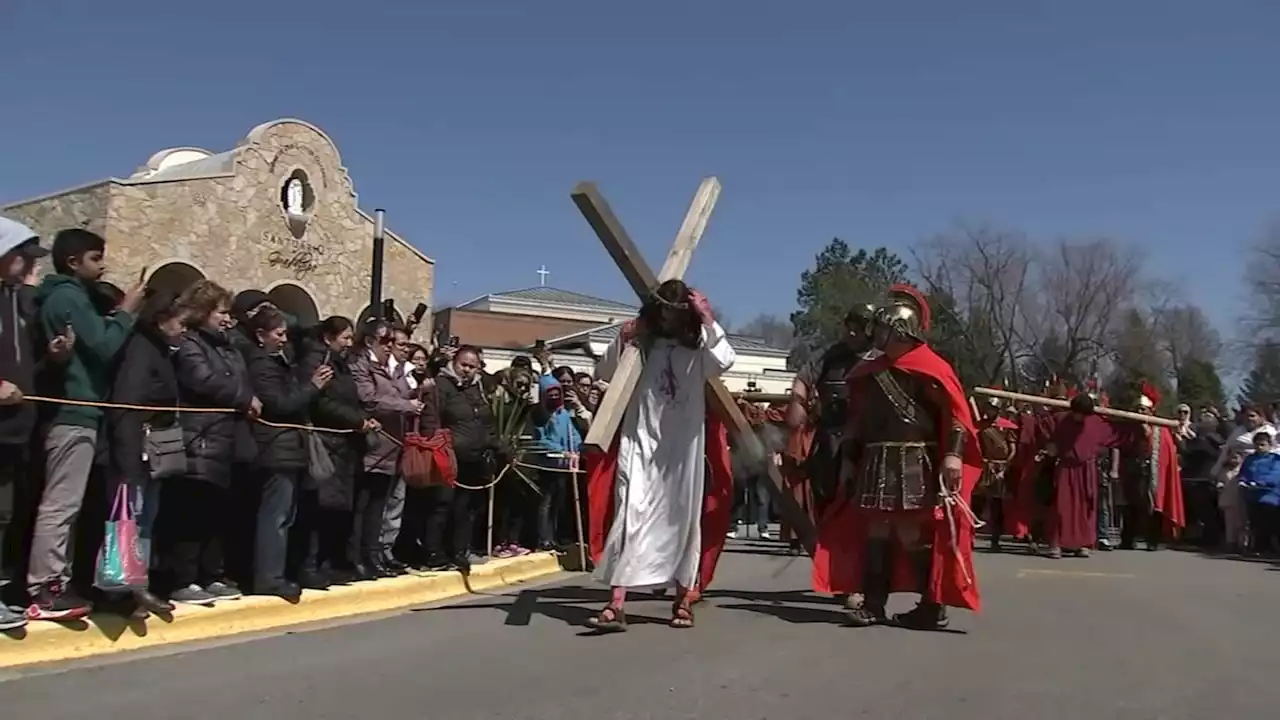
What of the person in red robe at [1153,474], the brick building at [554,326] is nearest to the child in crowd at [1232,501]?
the person in red robe at [1153,474]

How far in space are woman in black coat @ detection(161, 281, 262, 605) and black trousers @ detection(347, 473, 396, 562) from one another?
1463 millimetres

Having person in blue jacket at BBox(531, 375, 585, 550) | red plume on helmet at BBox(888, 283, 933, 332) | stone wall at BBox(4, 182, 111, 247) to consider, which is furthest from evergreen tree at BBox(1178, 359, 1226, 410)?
red plume on helmet at BBox(888, 283, 933, 332)

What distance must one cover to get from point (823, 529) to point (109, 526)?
4544 millimetres

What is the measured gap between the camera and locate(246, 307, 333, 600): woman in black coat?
26.1ft

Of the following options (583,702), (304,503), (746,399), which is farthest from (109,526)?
(746,399)

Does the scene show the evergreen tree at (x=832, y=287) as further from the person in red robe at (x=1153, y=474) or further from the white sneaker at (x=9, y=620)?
the white sneaker at (x=9, y=620)

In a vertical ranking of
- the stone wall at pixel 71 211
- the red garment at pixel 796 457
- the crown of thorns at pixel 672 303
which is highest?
the stone wall at pixel 71 211

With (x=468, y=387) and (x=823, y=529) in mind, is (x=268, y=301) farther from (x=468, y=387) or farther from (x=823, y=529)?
(x=823, y=529)

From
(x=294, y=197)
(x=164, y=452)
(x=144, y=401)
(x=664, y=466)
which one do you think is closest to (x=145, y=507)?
(x=164, y=452)

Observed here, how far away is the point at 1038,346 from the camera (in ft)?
177

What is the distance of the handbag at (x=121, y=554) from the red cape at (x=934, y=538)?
4.22 meters

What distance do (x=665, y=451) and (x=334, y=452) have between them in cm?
239

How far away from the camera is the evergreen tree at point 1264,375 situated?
52.3 meters

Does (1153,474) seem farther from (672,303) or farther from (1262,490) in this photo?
(672,303)
